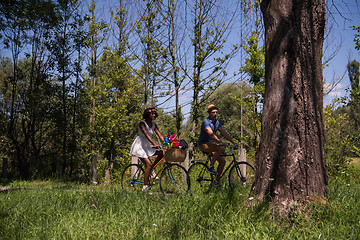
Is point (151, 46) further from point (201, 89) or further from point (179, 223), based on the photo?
point (179, 223)

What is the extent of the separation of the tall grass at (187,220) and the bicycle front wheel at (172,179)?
5.17ft

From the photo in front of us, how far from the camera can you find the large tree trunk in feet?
12.7

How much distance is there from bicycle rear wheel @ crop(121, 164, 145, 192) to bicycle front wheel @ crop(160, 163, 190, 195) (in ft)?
2.58

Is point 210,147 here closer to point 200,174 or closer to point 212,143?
point 212,143

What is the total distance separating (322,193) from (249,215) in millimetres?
1082

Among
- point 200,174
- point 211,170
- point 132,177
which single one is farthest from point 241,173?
point 132,177

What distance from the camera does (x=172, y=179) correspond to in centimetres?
643

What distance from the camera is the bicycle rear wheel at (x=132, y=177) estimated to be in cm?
725

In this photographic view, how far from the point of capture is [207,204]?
3.99 meters

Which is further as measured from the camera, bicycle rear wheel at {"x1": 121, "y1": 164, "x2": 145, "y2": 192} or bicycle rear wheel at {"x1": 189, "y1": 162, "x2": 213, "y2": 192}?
bicycle rear wheel at {"x1": 121, "y1": 164, "x2": 145, "y2": 192}

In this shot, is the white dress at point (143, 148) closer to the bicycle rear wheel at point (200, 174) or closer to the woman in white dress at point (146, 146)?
the woman in white dress at point (146, 146)

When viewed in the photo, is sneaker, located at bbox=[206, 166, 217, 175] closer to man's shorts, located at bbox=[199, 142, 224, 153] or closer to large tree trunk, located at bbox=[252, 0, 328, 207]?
man's shorts, located at bbox=[199, 142, 224, 153]

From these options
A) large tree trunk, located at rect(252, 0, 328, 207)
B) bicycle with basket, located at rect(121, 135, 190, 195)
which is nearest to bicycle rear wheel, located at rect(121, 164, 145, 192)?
bicycle with basket, located at rect(121, 135, 190, 195)

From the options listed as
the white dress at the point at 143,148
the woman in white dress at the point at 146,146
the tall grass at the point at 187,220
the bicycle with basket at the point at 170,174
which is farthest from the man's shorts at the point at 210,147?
the tall grass at the point at 187,220
